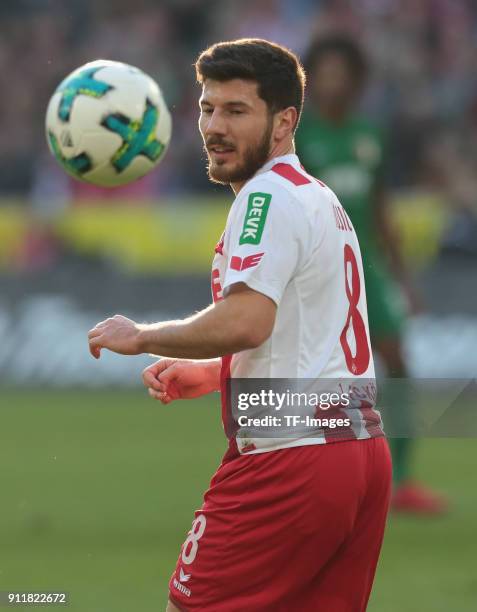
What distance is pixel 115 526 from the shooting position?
26.0ft

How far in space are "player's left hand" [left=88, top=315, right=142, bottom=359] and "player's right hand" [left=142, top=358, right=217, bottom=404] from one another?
37 cm

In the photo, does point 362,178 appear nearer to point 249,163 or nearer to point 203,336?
point 249,163

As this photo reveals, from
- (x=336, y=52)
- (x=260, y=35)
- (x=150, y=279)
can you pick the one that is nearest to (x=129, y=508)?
(x=336, y=52)

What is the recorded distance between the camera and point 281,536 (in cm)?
390

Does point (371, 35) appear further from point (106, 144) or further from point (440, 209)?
point (106, 144)

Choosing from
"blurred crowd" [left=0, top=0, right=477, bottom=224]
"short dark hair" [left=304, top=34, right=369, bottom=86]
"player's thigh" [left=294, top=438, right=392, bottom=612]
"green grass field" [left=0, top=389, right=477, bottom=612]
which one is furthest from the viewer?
"blurred crowd" [left=0, top=0, right=477, bottom=224]

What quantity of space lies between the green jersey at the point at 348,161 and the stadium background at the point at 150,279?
6.22 feet

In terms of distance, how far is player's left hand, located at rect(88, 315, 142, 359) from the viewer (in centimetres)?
389

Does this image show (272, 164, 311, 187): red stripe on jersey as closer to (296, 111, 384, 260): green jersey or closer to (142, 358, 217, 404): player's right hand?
(142, 358, 217, 404): player's right hand

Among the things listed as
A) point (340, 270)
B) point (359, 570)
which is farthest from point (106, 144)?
point (359, 570)

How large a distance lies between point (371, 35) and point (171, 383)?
45.7 feet

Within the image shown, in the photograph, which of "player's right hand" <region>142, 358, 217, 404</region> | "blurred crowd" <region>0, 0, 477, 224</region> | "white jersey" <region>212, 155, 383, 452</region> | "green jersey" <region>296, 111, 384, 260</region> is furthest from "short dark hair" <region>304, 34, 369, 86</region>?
"blurred crowd" <region>0, 0, 477, 224</region>

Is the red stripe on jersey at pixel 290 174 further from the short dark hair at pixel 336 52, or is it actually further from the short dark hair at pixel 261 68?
the short dark hair at pixel 336 52

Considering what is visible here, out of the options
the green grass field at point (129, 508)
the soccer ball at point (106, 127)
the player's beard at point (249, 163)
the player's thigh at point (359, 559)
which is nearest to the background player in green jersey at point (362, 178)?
the green grass field at point (129, 508)
